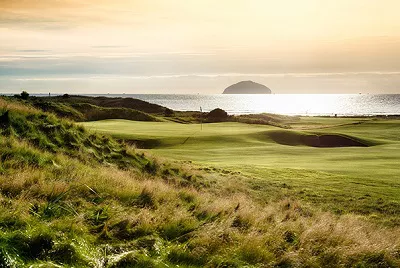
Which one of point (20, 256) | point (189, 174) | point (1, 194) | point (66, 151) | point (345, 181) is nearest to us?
point (20, 256)

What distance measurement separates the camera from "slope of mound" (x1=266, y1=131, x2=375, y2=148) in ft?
187

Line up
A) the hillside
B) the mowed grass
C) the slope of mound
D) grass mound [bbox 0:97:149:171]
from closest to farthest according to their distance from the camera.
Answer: the hillside
grass mound [bbox 0:97:149:171]
the mowed grass
the slope of mound

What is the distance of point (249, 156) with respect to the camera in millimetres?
38719

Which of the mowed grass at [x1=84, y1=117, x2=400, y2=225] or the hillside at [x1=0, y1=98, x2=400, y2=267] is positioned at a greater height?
the hillside at [x1=0, y1=98, x2=400, y2=267]

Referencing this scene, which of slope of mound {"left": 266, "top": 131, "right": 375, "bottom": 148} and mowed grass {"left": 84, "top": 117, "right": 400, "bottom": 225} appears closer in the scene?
mowed grass {"left": 84, "top": 117, "right": 400, "bottom": 225}

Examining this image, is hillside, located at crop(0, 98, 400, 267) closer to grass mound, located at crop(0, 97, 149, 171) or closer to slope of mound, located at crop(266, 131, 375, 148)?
grass mound, located at crop(0, 97, 149, 171)

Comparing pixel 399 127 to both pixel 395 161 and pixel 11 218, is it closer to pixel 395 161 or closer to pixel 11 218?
pixel 395 161

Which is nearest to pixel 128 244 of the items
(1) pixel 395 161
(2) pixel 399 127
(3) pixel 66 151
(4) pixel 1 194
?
(4) pixel 1 194

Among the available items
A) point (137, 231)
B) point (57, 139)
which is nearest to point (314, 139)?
point (57, 139)

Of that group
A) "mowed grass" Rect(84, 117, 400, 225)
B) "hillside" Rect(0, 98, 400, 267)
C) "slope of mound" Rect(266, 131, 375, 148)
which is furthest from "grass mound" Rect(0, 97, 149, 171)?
"slope of mound" Rect(266, 131, 375, 148)

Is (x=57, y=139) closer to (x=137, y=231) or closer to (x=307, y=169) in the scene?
(x=137, y=231)

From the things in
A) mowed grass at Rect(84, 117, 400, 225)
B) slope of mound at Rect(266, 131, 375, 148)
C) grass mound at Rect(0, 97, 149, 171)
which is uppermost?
grass mound at Rect(0, 97, 149, 171)

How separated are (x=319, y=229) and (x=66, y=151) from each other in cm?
1229

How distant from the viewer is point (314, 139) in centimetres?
5888
